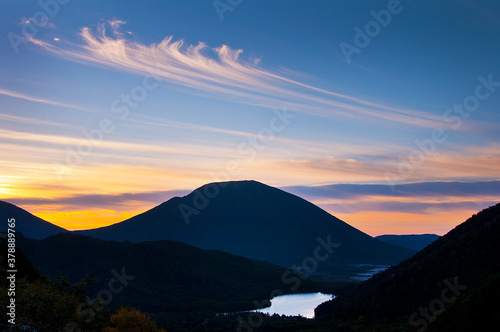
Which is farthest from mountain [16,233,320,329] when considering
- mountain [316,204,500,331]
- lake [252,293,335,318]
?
mountain [316,204,500,331]

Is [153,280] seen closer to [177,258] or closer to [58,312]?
[177,258]

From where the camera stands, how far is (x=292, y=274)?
143 meters

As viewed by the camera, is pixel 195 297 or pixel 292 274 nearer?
pixel 195 297

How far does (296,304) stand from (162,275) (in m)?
33.0

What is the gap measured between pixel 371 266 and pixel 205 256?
10099cm

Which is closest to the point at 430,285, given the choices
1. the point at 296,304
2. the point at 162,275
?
the point at 296,304

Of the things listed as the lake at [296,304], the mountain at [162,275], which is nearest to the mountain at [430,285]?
the lake at [296,304]

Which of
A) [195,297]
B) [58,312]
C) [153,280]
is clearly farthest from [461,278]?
[153,280]

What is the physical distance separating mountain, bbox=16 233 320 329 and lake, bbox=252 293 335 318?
11.7 feet

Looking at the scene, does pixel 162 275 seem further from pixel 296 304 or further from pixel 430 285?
pixel 430 285

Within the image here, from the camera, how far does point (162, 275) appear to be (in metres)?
107

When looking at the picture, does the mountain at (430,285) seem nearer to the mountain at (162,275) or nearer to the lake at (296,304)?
the lake at (296,304)

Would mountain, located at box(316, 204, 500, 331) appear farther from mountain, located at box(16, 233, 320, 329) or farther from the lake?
mountain, located at box(16, 233, 320, 329)

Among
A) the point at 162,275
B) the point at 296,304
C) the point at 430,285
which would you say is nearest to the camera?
the point at 430,285
